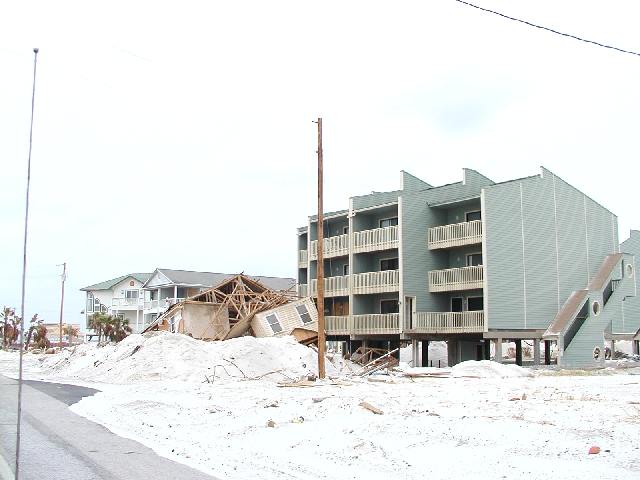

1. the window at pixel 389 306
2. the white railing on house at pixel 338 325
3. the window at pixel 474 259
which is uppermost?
the window at pixel 474 259

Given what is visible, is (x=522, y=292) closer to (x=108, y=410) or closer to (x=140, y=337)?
(x=140, y=337)

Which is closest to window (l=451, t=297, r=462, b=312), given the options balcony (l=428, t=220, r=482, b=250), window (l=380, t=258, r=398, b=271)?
balcony (l=428, t=220, r=482, b=250)

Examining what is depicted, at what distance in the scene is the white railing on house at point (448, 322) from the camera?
35.5 m

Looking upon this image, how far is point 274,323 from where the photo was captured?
39844 mm

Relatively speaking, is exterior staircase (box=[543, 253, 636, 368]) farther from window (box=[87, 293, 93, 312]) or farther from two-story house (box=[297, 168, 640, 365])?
window (box=[87, 293, 93, 312])

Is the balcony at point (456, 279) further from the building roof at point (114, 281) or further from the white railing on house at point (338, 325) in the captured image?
the building roof at point (114, 281)

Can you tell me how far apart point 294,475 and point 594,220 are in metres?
35.7

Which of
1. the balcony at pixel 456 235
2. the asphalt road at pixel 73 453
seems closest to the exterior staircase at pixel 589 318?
the balcony at pixel 456 235

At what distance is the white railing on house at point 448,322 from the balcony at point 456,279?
5.17ft

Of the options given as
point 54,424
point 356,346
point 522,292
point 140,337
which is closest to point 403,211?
point 522,292

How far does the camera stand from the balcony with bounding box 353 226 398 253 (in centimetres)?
4009

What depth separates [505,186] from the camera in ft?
119

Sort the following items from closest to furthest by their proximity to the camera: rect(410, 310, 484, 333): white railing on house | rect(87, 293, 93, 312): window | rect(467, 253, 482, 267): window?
rect(410, 310, 484, 333): white railing on house → rect(467, 253, 482, 267): window → rect(87, 293, 93, 312): window

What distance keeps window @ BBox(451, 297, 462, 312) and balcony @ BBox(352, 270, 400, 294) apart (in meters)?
3.59
